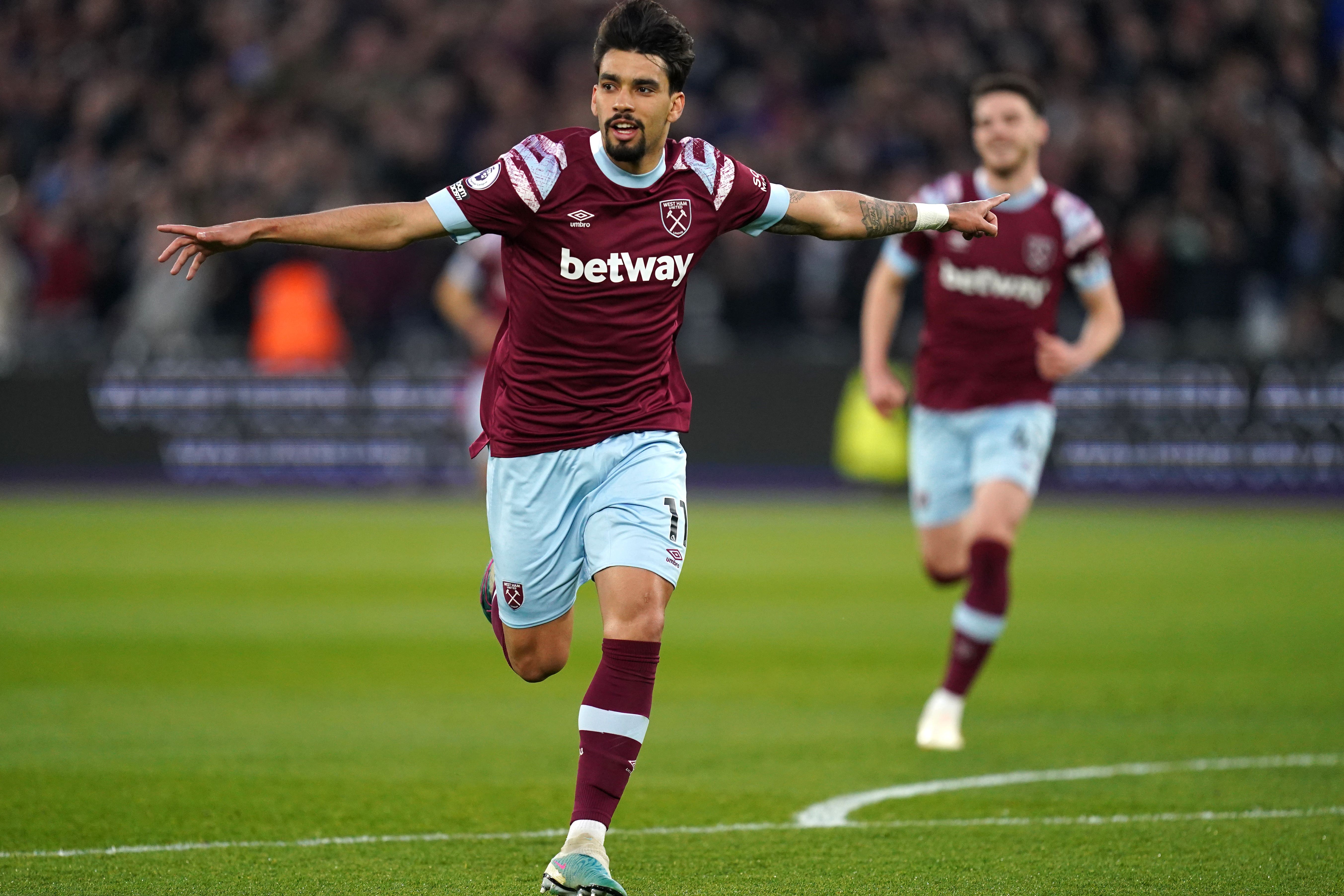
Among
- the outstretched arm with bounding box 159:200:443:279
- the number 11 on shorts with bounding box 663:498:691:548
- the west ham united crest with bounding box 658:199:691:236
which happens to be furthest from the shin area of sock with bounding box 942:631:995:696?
the outstretched arm with bounding box 159:200:443:279

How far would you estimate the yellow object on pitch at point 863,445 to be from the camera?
18422mm

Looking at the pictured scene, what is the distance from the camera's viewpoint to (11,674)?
9047mm

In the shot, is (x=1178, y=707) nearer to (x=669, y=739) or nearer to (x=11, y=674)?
(x=669, y=739)

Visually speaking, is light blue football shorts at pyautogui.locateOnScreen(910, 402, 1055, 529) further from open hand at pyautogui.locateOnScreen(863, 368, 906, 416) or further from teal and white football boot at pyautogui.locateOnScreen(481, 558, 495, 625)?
teal and white football boot at pyautogui.locateOnScreen(481, 558, 495, 625)

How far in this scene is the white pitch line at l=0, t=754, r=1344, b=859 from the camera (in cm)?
547

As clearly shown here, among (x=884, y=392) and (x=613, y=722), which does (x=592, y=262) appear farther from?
(x=884, y=392)

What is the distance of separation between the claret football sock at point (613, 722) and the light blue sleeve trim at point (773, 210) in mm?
1291

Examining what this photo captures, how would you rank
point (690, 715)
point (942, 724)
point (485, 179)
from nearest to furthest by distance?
point (485, 179) → point (942, 724) → point (690, 715)

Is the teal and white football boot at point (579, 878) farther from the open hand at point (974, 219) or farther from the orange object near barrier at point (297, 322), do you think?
the orange object near barrier at point (297, 322)

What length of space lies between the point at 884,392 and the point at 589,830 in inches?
136

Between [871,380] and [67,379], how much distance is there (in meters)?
13.7

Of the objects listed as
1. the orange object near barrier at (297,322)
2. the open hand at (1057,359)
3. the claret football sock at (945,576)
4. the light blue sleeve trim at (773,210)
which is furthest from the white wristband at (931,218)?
the orange object near barrier at (297,322)

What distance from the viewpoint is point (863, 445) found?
1861 cm

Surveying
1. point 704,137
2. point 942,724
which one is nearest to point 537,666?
point 942,724
